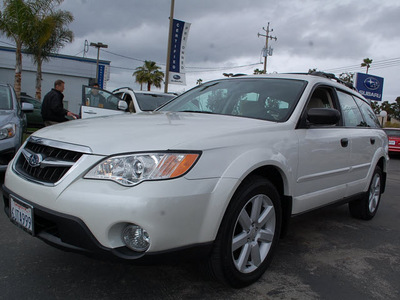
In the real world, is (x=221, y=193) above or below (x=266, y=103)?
below

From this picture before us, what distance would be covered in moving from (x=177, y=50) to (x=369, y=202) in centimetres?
1083

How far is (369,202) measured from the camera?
445 cm

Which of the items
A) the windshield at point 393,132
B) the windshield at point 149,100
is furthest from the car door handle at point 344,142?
the windshield at point 393,132

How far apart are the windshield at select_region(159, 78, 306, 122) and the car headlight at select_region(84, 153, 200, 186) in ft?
3.95

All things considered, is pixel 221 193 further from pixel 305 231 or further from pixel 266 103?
pixel 305 231

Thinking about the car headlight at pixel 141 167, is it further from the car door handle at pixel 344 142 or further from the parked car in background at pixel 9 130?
the parked car in background at pixel 9 130

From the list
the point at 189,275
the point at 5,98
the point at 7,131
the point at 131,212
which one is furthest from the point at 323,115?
the point at 5,98

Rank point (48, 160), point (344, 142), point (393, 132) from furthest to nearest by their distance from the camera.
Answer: point (393, 132) → point (344, 142) → point (48, 160)

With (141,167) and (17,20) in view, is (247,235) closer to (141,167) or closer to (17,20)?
(141,167)

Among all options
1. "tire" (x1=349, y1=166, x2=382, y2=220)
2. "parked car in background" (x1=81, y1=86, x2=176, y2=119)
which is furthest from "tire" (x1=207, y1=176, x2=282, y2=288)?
Answer: "parked car in background" (x1=81, y1=86, x2=176, y2=119)

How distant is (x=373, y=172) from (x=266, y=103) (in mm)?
2043

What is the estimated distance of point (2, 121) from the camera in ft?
15.3

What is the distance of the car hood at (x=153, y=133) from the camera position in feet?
6.71

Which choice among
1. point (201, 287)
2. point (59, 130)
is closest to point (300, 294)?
point (201, 287)
